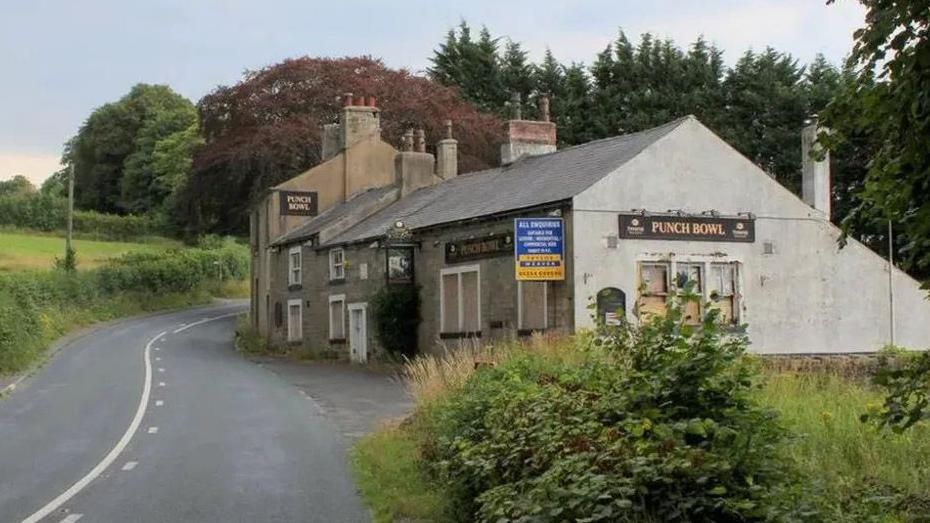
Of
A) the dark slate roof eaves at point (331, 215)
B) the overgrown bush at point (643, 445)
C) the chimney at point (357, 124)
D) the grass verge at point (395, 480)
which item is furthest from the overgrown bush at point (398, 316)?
the overgrown bush at point (643, 445)

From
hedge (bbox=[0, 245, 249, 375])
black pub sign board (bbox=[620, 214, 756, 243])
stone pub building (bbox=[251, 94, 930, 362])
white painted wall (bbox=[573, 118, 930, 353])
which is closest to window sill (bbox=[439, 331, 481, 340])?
stone pub building (bbox=[251, 94, 930, 362])

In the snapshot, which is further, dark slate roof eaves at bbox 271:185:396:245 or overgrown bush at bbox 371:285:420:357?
dark slate roof eaves at bbox 271:185:396:245

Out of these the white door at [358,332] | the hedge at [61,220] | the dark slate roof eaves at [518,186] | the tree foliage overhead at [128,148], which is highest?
the tree foliage overhead at [128,148]

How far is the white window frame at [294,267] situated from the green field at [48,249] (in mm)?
23658

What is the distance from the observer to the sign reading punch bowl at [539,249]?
24.3 metres

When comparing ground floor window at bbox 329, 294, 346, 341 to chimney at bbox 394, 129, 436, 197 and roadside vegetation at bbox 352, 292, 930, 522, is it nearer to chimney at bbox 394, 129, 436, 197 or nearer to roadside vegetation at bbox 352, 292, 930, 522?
chimney at bbox 394, 129, 436, 197

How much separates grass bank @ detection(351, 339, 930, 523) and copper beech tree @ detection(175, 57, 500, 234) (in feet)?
118

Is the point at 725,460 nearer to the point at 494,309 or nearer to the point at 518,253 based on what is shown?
the point at 518,253

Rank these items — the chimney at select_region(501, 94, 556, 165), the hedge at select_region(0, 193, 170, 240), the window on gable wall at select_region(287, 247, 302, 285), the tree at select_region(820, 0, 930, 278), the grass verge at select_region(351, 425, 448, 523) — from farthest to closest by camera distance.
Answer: the hedge at select_region(0, 193, 170, 240) → the window on gable wall at select_region(287, 247, 302, 285) → the chimney at select_region(501, 94, 556, 165) → the grass verge at select_region(351, 425, 448, 523) → the tree at select_region(820, 0, 930, 278)

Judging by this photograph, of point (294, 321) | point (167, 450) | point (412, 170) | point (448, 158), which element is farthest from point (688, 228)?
point (294, 321)

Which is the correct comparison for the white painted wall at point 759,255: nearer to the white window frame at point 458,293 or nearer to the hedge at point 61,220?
the white window frame at point 458,293

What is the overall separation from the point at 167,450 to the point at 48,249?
208 ft

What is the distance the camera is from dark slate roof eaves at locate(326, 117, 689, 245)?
85.8ft

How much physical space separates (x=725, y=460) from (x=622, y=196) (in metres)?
19.3
